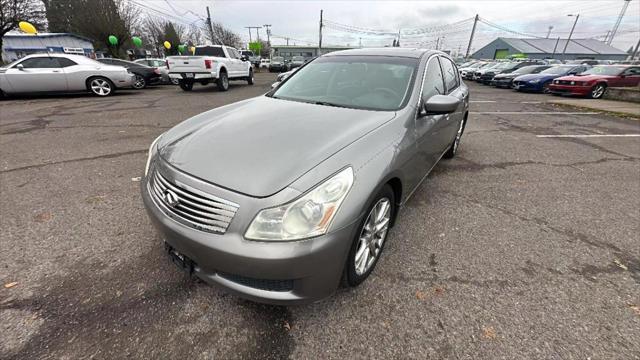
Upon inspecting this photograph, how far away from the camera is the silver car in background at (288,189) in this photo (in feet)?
4.79

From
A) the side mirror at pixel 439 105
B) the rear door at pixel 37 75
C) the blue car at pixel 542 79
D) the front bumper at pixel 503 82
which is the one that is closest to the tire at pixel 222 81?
the rear door at pixel 37 75

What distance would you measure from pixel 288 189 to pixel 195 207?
1.76ft

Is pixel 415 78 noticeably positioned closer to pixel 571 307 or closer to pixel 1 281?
pixel 571 307

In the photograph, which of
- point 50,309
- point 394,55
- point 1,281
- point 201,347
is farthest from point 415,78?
point 1,281

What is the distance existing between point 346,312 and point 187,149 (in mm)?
1494

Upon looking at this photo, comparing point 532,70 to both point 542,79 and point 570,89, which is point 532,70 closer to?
point 542,79

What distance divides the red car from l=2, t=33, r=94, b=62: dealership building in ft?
128

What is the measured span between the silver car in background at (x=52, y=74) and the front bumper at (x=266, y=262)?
38.6ft

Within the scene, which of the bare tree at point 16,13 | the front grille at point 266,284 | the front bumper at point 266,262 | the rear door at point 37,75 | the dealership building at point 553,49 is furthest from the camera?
the dealership building at point 553,49

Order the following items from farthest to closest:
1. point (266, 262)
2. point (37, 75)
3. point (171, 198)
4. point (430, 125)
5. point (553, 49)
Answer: point (553, 49) → point (37, 75) → point (430, 125) → point (171, 198) → point (266, 262)

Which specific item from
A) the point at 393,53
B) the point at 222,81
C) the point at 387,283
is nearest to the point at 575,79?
the point at 393,53

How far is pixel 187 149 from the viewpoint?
1.91m

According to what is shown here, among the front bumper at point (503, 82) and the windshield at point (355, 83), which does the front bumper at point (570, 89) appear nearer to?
the front bumper at point (503, 82)

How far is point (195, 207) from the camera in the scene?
158cm
